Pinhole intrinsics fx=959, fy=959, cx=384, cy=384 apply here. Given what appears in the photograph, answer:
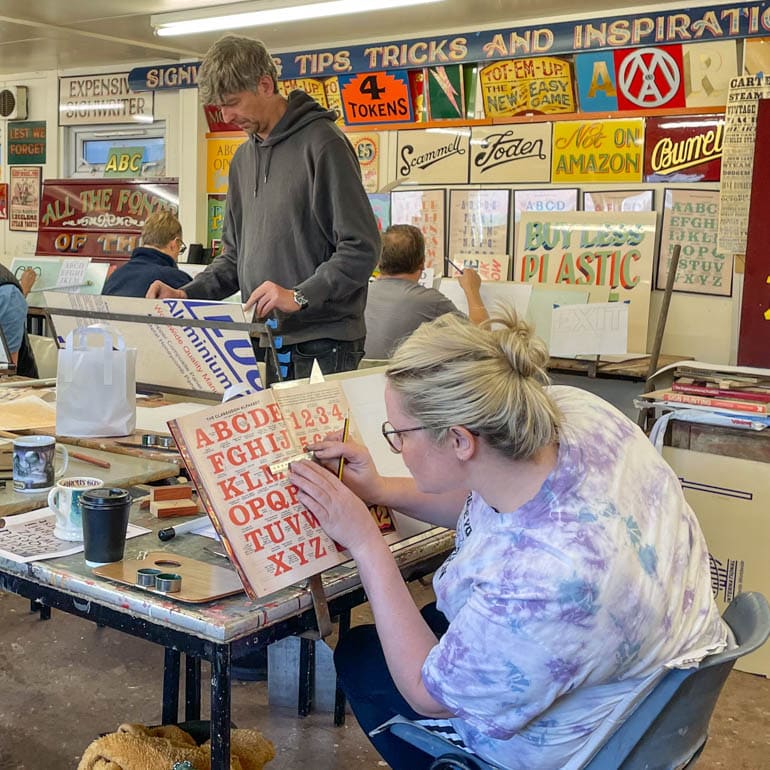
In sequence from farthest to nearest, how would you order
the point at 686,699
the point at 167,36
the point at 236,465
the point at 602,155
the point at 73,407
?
the point at 167,36 → the point at 602,155 → the point at 73,407 → the point at 236,465 → the point at 686,699

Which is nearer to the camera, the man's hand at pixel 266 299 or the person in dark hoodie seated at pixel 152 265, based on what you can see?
the man's hand at pixel 266 299

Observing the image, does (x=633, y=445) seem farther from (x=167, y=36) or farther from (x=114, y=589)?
(x=167, y=36)

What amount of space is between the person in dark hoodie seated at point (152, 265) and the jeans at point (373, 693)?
263cm

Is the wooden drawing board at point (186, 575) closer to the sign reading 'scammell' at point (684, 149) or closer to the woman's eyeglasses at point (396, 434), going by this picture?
the woman's eyeglasses at point (396, 434)

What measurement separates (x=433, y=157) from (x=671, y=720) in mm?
4942

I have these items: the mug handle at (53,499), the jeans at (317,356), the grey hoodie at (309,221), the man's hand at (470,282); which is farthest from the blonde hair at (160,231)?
the mug handle at (53,499)

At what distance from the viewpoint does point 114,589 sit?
1423 mm

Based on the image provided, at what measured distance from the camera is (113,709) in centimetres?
281

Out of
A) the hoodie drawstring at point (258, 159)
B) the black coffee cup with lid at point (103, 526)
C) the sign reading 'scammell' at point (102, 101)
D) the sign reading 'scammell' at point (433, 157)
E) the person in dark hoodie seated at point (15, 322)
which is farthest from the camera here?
the sign reading 'scammell' at point (102, 101)

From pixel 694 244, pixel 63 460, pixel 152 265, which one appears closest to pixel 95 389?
pixel 63 460

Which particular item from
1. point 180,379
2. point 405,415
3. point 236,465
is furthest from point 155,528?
point 180,379

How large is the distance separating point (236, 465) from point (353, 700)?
0.56m

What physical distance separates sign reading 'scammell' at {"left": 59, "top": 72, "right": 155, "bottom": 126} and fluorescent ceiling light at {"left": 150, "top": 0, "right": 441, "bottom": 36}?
162 centimetres

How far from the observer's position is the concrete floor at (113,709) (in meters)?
2.60
